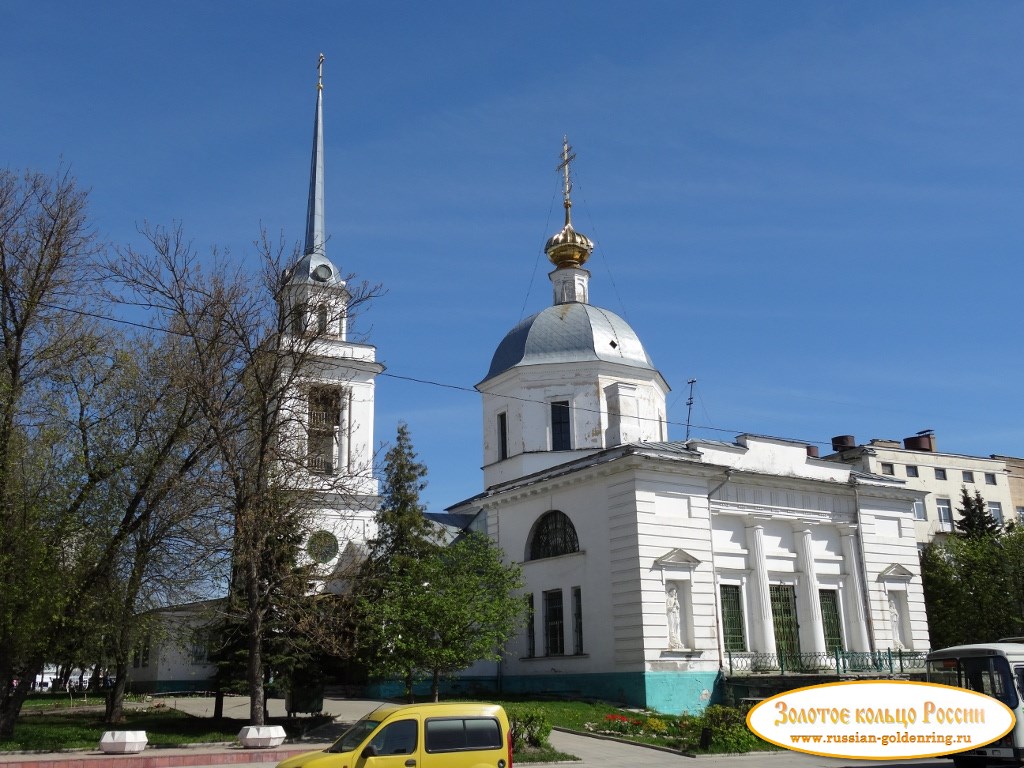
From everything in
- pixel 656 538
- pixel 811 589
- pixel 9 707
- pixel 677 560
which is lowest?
pixel 9 707

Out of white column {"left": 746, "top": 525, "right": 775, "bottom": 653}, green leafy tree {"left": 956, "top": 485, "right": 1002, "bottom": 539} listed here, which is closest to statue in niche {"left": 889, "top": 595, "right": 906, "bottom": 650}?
white column {"left": 746, "top": 525, "right": 775, "bottom": 653}

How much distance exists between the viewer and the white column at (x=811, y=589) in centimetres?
3039

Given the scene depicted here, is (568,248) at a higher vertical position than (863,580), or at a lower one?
higher

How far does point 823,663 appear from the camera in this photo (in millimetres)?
29453

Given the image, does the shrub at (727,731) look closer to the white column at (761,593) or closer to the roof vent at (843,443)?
the white column at (761,593)

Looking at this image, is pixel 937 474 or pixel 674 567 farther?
pixel 937 474

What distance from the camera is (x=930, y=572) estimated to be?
41.2 metres

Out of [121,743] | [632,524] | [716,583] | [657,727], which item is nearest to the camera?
[121,743]

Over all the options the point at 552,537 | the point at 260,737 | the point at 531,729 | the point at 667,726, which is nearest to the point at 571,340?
the point at 552,537

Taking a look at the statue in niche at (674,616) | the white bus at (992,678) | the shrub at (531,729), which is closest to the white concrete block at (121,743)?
the shrub at (531,729)

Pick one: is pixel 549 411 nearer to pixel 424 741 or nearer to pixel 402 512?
pixel 402 512

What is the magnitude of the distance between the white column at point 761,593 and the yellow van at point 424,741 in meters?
18.0

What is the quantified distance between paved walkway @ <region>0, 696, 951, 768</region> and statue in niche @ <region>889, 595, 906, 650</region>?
13195mm

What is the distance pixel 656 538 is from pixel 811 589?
7.23 metres
